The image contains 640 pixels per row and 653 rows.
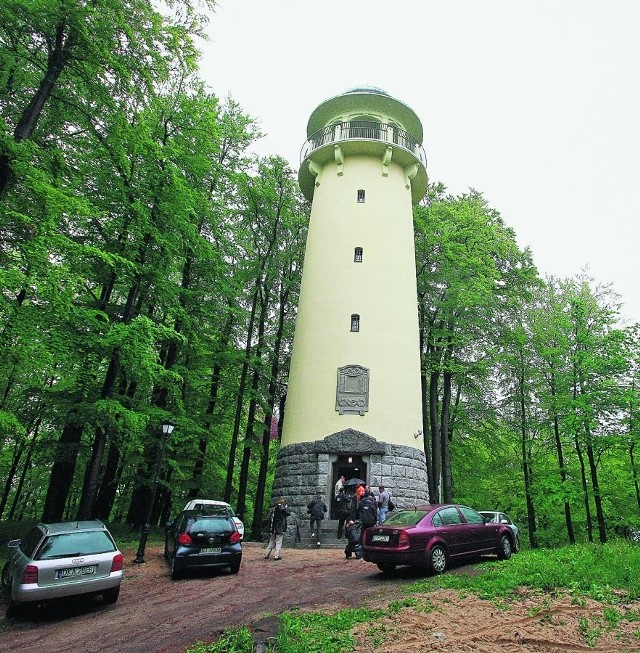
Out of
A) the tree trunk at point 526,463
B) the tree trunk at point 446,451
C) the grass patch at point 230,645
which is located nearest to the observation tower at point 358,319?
the tree trunk at point 446,451

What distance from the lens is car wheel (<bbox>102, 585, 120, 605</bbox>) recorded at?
29.8 feet

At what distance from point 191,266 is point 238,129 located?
6905 mm

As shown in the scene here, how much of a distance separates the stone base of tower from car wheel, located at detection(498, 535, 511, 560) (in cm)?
672

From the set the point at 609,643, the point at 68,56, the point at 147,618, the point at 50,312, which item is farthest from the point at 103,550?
the point at 68,56

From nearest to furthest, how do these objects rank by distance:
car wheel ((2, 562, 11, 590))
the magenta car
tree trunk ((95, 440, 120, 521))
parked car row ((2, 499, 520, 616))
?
1. parked car row ((2, 499, 520, 616))
2. car wheel ((2, 562, 11, 590))
3. the magenta car
4. tree trunk ((95, 440, 120, 521))

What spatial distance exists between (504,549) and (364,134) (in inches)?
719

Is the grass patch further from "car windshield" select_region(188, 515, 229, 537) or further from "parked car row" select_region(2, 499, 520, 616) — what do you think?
"car windshield" select_region(188, 515, 229, 537)

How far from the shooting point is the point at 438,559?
989 cm

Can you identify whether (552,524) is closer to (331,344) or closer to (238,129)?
(331,344)

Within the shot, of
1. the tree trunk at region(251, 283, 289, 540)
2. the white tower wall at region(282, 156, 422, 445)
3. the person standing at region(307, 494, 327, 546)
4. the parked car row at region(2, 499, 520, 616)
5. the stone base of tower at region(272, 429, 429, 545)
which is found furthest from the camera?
the tree trunk at region(251, 283, 289, 540)

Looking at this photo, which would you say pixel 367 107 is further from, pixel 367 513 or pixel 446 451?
pixel 367 513

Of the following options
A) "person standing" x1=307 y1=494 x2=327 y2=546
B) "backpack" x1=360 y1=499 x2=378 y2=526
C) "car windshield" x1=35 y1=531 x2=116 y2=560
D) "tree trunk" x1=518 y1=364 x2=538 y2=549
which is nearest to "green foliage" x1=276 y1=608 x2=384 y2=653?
"car windshield" x1=35 y1=531 x2=116 y2=560

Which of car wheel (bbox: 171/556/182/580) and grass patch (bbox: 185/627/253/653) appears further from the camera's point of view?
car wheel (bbox: 171/556/182/580)

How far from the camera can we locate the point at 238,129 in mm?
22266
